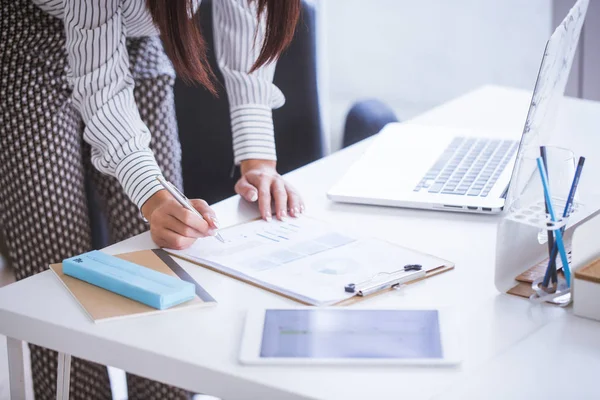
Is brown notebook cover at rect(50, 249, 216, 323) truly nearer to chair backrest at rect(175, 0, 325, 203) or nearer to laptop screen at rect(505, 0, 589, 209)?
laptop screen at rect(505, 0, 589, 209)

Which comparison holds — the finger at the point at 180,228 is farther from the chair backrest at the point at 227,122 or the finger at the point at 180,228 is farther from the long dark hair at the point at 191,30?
the chair backrest at the point at 227,122

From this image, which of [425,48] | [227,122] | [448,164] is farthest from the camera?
[425,48]

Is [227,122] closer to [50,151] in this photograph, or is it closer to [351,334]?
[50,151]

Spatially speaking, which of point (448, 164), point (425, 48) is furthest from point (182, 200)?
point (425, 48)

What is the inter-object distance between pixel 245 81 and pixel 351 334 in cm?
67

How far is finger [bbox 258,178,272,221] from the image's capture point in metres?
1.22

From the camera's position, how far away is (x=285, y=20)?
4.01 ft

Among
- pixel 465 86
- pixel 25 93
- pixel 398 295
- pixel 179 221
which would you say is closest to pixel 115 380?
pixel 25 93

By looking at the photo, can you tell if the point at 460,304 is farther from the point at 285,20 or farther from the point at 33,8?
the point at 33,8

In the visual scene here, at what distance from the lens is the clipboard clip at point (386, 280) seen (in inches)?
37.9

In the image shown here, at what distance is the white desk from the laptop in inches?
2.3

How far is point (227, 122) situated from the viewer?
6.32ft

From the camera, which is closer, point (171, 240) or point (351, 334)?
point (351, 334)

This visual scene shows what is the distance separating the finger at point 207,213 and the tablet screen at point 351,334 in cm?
23
